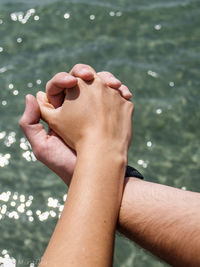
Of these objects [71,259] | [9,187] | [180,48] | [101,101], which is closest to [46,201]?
[9,187]

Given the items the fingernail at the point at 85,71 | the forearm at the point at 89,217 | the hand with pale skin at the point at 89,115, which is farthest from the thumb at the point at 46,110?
the forearm at the point at 89,217

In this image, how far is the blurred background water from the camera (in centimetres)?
439

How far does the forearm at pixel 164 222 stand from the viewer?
230cm

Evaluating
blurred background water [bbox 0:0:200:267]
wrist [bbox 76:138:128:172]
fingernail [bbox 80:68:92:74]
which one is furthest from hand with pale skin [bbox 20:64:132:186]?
blurred background water [bbox 0:0:200:267]

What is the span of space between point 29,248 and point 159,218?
82.0 inches

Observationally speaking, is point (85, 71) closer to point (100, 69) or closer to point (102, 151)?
point (102, 151)

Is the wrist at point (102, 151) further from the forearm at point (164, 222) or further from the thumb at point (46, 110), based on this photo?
the thumb at point (46, 110)

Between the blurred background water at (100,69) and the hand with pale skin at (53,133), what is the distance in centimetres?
160

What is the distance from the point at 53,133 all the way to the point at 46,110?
18cm

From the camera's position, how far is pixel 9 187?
4.64 m

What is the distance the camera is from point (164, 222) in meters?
2.43

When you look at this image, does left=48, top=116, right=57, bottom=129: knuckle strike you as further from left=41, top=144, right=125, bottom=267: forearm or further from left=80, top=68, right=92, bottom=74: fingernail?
left=41, top=144, right=125, bottom=267: forearm

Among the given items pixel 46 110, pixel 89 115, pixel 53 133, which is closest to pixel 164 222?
pixel 89 115

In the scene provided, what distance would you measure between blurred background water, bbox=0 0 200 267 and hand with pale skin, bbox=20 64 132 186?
62.9 inches
